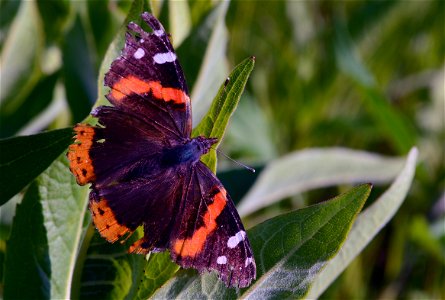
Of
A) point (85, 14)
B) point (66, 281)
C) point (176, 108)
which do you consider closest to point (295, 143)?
point (85, 14)

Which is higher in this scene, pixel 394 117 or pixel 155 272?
pixel 155 272

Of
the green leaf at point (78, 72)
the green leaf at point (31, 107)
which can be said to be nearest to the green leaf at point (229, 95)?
the green leaf at point (78, 72)

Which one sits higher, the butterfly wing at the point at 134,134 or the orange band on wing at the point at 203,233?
the butterfly wing at the point at 134,134

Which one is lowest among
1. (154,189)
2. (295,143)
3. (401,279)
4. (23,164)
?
(401,279)

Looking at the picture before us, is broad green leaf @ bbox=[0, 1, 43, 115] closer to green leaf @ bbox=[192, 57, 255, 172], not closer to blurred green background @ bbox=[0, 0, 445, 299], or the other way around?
blurred green background @ bbox=[0, 0, 445, 299]

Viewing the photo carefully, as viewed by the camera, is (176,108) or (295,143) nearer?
(176,108)

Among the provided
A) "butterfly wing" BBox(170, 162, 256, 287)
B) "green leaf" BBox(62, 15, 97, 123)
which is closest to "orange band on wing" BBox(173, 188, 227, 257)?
"butterfly wing" BBox(170, 162, 256, 287)

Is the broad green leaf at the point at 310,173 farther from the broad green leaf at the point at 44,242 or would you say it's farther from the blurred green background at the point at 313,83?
the broad green leaf at the point at 44,242

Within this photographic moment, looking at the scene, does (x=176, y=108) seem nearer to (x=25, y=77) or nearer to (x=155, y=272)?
(x=155, y=272)
